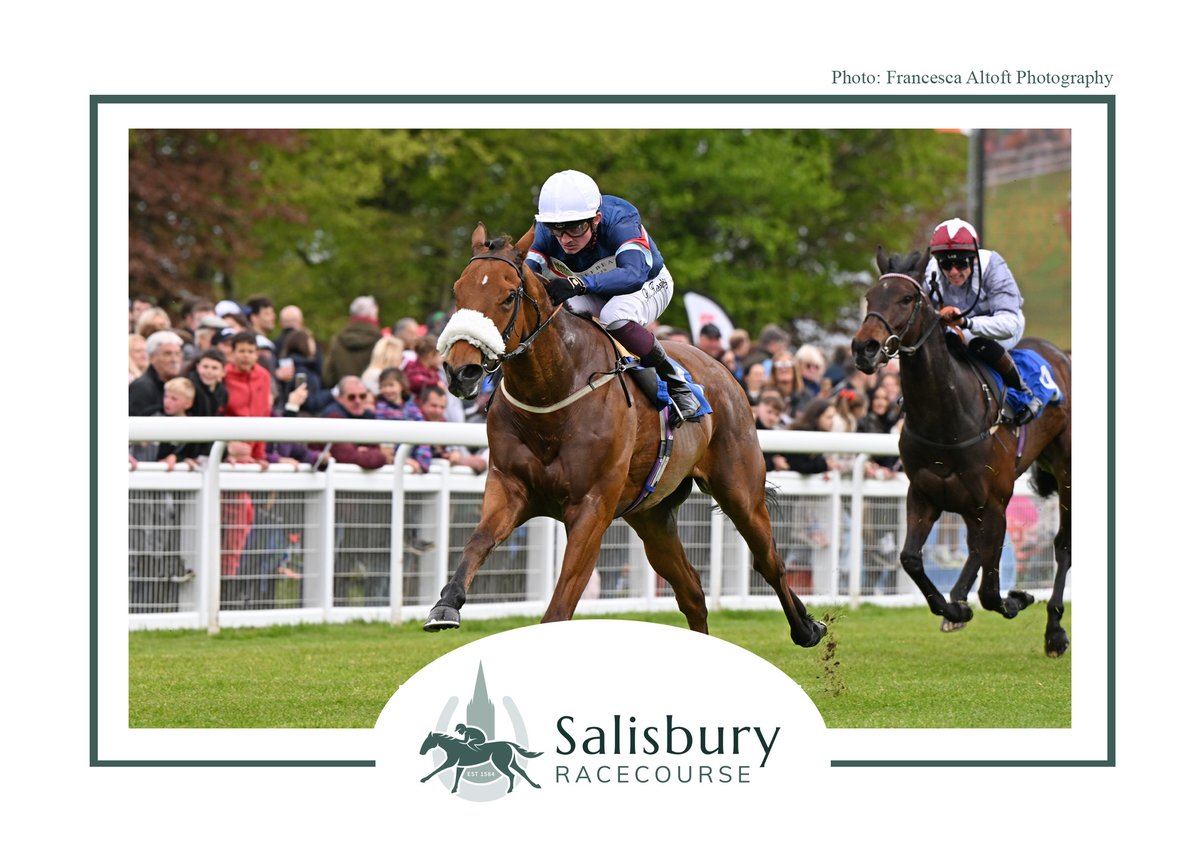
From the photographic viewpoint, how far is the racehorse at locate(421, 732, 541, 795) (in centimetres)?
574

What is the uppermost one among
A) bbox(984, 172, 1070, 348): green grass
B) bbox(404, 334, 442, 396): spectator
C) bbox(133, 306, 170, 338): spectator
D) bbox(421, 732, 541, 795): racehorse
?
bbox(984, 172, 1070, 348): green grass

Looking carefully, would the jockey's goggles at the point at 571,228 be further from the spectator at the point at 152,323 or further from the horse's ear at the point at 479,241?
the spectator at the point at 152,323

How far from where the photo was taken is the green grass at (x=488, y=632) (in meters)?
7.42

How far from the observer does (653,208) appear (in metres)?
26.3

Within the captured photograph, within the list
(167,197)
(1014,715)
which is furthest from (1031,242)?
(1014,715)

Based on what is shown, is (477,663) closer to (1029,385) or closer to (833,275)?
(1029,385)

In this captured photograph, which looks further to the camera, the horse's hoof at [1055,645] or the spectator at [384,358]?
the spectator at [384,358]

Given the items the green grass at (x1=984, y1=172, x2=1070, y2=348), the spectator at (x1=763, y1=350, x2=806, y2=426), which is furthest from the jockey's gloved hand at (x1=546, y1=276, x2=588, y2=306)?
the green grass at (x1=984, y1=172, x2=1070, y2=348)

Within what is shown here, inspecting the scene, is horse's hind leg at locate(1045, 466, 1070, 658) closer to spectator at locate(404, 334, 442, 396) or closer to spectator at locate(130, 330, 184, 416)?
spectator at locate(404, 334, 442, 396)

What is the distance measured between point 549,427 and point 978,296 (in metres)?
3.69

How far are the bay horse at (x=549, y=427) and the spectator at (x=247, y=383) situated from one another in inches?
140

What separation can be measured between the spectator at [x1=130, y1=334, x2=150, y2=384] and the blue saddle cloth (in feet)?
17.4

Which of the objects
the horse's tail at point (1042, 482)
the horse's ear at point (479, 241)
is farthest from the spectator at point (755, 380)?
the horse's ear at point (479, 241)

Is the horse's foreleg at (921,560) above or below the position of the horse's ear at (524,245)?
below
